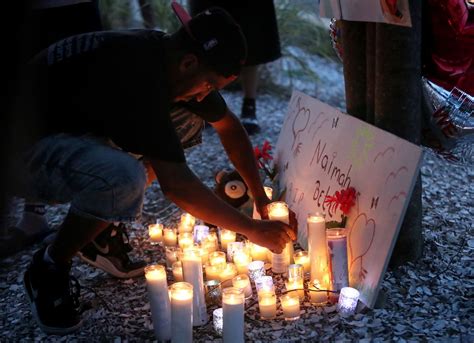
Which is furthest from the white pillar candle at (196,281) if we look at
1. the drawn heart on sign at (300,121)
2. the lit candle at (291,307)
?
the drawn heart on sign at (300,121)

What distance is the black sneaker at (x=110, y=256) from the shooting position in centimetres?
262

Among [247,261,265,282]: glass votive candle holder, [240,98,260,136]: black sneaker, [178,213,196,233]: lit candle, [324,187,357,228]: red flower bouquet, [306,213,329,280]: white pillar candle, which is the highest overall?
[240,98,260,136]: black sneaker

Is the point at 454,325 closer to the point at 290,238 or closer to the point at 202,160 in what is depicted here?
the point at 290,238

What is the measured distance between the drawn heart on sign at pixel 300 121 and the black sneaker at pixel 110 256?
912 millimetres

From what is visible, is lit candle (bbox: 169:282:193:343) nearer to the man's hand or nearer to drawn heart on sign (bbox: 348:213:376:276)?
the man's hand

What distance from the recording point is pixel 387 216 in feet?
7.04

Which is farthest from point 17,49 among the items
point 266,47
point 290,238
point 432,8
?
point 266,47

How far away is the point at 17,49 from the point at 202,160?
2.65 metres

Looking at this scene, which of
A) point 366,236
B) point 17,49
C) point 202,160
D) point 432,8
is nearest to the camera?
point 17,49

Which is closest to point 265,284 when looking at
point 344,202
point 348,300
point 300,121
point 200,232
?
point 348,300

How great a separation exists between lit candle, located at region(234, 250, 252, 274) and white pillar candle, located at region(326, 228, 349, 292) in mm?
421

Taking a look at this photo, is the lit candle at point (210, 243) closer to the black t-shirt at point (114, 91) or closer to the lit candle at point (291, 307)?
the lit candle at point (291, 307)

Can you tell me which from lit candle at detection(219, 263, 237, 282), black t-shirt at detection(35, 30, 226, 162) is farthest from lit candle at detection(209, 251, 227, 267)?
black t-shirt at detection(35, 30, 226, 162)

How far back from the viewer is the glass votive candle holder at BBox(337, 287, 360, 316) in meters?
2.16
